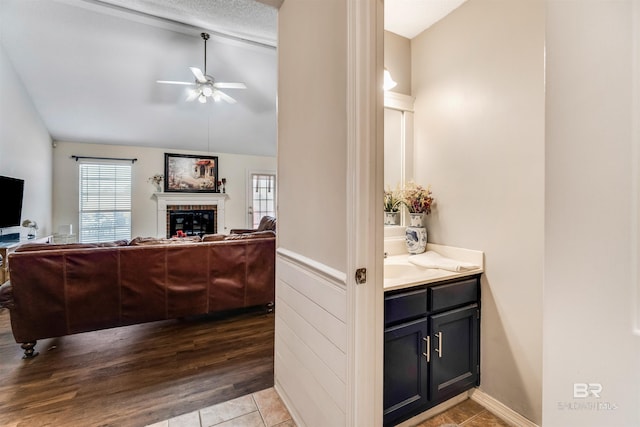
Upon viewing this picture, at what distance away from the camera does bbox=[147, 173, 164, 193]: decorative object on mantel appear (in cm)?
658

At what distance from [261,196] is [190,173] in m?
1.84

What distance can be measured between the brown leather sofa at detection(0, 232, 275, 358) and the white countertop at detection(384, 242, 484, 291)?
163cm

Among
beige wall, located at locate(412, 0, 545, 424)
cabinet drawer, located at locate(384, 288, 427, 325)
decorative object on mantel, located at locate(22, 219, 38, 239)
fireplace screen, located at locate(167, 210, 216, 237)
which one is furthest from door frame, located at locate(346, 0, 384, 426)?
fireplace screen, located at locate(167, 210, 216, 237)

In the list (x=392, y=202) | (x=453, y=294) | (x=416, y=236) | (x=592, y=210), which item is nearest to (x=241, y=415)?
(x=453, y=294)

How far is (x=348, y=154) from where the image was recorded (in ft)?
3.69

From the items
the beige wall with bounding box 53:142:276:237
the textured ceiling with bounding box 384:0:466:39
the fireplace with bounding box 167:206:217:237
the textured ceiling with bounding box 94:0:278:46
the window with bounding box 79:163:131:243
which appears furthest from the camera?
the fireplace with bounding box 167:206:217:237

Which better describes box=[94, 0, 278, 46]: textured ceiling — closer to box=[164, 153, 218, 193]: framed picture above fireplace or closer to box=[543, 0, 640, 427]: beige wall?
box=[543, 0, 640, 427]: beige wall

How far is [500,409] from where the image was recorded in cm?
167

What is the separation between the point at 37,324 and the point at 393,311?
283cm

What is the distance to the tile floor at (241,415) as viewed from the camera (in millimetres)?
1598

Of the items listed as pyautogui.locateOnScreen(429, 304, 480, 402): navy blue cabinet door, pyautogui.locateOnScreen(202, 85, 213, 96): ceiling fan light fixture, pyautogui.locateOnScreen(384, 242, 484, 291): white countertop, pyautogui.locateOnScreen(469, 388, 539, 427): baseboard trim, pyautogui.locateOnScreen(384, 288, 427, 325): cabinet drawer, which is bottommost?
pyautogui.locateOnScreen(469, 388, 539, 427): baseboard trim

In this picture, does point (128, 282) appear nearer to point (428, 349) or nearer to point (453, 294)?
point (428, 349)

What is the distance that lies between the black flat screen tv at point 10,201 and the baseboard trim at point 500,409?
5.31 m

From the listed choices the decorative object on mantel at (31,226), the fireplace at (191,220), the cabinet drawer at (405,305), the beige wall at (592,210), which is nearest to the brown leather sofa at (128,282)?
the cabinet drawer at (405,305)
